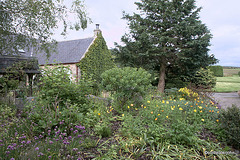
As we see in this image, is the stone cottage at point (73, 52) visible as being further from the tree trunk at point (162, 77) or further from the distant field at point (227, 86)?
the distant field at point (227, 86)

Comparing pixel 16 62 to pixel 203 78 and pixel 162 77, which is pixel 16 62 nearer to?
pixel 162 77

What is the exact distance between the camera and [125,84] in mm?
4945

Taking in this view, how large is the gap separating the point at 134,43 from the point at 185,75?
4.87m

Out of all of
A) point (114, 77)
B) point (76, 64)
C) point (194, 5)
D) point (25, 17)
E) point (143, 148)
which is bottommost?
point (143, 148)

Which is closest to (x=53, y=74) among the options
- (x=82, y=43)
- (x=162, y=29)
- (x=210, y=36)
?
(x=162, y=29)

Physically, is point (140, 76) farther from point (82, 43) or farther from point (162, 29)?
point (82, 43)

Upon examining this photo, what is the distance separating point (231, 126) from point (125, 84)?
2.75 m

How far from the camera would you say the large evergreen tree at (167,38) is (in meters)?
11.1

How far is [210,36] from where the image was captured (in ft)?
35.9

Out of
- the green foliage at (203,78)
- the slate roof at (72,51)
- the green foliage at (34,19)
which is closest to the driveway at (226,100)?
the green foliage at (203,78)

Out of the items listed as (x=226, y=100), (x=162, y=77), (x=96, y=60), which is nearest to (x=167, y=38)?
(x=162, y=77)

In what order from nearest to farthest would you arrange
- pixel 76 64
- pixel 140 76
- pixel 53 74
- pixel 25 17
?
1. pixel 53 74
2. pixel 140 76
3. pixel 25 17
4. pixel 76 64

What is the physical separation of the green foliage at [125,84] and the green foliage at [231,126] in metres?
2.19

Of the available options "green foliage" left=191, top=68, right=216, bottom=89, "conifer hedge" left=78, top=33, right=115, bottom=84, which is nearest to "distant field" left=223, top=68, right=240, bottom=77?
"green foliage" left=191, top=68, right=216, bottom=89
